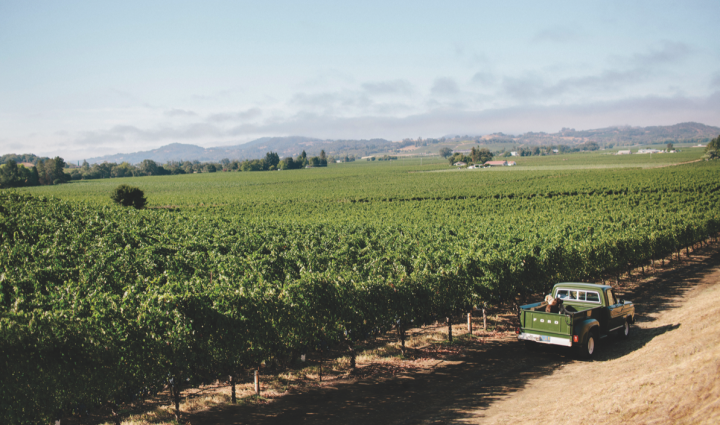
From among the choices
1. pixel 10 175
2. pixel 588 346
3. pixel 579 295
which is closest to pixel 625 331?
pixel 579 295

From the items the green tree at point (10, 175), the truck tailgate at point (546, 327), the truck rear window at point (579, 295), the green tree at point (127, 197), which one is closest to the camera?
the truck tailgate at point (546, 327)

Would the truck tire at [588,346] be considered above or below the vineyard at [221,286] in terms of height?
below

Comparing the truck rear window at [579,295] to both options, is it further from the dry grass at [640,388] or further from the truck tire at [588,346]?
the dry grass at [640,388]

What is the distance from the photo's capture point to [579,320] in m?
15.1

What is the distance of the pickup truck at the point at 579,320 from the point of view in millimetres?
14719

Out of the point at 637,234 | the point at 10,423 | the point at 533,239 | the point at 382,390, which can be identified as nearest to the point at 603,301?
the point at 382,390

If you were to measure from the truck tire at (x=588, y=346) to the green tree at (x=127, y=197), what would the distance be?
232 feet

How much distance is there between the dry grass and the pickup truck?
0.99 m

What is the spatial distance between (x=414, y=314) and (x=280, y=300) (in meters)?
6.14

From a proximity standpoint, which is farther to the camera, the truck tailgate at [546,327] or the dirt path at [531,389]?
the truck tailgate at [546,327]

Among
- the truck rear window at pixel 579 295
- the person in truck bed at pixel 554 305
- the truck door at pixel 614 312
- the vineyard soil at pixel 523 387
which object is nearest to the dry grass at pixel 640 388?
the vineyard soil at pixel 523 387

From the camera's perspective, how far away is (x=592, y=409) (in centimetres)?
1075

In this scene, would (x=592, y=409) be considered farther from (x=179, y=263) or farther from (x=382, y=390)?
(x=179, y=263)

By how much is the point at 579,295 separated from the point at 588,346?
216cm
